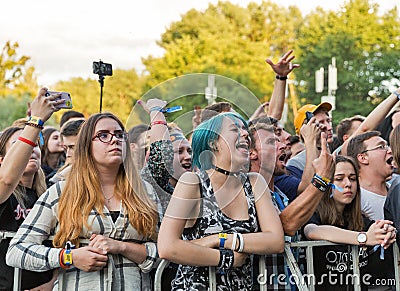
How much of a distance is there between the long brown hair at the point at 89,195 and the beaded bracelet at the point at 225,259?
0.56 metres

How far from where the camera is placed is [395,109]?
19.7 feet

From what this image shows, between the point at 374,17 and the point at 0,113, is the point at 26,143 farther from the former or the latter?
the point at 0,113

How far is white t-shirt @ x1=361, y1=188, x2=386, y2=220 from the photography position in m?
4.38

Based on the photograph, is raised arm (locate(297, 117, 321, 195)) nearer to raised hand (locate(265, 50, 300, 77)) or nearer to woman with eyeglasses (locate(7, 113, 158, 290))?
woman with eyeglasses (locate(7, 113, 158, 290))

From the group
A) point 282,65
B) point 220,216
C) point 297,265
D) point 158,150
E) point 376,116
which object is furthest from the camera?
point 376,116

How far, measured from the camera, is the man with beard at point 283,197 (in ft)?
11.3

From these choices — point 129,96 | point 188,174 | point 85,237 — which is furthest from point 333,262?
point 129,96

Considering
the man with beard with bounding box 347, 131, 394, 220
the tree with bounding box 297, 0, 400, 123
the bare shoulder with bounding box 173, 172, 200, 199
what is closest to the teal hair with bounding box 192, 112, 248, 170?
the bare shoulder with bounding box 173, 172, 200, 199

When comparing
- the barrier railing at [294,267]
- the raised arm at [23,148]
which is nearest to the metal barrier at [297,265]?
the barrier railing at [294,267]

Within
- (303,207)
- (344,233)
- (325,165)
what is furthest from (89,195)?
(344,233)

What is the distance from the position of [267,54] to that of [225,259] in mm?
40963

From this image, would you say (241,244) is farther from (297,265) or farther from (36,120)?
(36,120)

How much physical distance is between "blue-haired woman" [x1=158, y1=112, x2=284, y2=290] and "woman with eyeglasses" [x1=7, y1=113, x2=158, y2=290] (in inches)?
13.1

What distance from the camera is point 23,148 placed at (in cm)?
354
